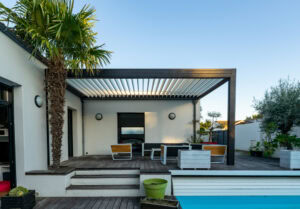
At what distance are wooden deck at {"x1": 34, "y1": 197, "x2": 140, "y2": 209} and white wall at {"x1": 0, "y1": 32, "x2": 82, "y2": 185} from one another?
0.81 m

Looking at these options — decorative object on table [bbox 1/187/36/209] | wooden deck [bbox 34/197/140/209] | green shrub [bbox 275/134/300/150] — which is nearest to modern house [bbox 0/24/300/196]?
wooden deck [bbox 34/197/140/209]

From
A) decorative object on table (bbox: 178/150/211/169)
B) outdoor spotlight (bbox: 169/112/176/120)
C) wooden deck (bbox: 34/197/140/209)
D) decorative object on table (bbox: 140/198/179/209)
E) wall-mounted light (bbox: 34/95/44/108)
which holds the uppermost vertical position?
wall-mounted light (bbox: 34/95/44/108)

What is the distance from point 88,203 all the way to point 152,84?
395cm

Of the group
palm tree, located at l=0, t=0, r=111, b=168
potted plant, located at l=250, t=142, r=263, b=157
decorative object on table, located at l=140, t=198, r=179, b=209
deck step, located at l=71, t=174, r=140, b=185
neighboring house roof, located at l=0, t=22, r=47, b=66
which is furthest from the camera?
potted plant, located at l=250, t=142, r=263, b=157

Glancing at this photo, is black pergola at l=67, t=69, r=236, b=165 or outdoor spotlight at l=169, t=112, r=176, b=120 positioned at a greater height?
black pergola at l=67, t=69, r=236, b=165

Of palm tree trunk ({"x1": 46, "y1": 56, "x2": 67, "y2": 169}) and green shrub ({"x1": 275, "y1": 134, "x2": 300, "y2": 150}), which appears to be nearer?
palm tree trunk ({"x1": 46, "y1": 56, "x2": 67, "y2": 169})

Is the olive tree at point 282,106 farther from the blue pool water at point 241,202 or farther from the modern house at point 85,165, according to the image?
the blue pool water at point 241,202

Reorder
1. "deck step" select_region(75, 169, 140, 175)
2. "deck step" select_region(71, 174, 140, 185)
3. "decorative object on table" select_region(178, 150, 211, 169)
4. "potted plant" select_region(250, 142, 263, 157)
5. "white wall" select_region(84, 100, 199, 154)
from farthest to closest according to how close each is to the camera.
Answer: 1. "white wall" select_region(84, 100, 199, 154)
2. "potted plant" select_region(250, 142, 263, 157)
3. "deck step" select_region(75, 169, 140, 175)
4. "decorative object on table" select_region(178, 150, 211, 169)
5. "deck step" select_region(71, 174, 140, 185)

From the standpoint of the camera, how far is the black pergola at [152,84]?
13.8 feet

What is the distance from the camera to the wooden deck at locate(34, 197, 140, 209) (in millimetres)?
2789

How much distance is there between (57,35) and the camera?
8.93 ft

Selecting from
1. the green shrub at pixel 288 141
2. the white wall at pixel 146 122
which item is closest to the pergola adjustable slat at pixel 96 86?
the white wall at pixel 146 122

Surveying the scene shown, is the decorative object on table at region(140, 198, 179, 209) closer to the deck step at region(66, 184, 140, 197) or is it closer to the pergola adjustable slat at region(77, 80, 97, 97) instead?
the deck step at region(66, 184, 140, 197)

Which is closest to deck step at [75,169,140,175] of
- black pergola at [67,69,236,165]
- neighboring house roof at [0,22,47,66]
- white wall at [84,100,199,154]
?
black pergola at [67,69,236,165]
